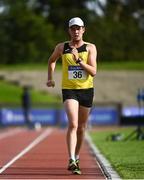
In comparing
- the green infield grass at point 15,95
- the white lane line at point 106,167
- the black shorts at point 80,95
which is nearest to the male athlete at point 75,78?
the black shorts at point 80,95

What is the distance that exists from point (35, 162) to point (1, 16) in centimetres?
7754

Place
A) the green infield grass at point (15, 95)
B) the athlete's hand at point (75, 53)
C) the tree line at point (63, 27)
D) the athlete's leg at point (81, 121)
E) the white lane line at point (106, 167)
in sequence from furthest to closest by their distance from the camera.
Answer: the tree line at point (63, 27), the green infield grass at point (15, 95), the athlete's leg at point (81, 121), the athlete's hand at point (75, 53), the white lane line at point (106, 167)

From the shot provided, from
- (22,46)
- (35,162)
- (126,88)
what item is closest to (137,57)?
(22,46)

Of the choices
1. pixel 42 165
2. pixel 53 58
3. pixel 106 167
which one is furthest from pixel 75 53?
pixel 42 165

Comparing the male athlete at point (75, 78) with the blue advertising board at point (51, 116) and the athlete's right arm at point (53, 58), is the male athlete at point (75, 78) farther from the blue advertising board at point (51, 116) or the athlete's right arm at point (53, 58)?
the blue advertising board at point (51, 116)

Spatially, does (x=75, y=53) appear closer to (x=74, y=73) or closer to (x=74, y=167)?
(x=74, y=73)

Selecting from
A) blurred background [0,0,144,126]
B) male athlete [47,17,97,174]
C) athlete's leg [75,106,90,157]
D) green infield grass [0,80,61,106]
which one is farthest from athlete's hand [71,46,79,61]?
blurred background [0,0,144,126]

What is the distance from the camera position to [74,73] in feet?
39.3

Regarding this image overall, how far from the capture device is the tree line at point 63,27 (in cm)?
8862

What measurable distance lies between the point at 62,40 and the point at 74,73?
79.1 m

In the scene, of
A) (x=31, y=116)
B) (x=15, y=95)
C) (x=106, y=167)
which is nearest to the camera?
(x=106, y=167)

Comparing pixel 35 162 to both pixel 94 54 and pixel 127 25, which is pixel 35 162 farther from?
pixel 127 25

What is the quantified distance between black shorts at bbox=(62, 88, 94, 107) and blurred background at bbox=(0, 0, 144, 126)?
43.4 metres

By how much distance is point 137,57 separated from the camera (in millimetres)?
93250
